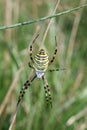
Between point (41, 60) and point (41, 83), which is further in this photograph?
point (41, 83)

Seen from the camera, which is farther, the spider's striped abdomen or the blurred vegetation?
the blurred vegetation

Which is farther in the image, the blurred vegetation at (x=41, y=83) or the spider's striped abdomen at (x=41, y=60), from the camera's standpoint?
the blurred vegetation at (x=41, y=83)

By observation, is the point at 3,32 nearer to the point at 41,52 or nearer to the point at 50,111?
the point at 50,111

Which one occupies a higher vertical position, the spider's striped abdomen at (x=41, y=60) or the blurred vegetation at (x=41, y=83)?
the spider's striped abdomen at (x=41, y=60)

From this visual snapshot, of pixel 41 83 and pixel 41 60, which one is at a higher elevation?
pixel 41 60

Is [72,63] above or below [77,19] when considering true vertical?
Result: below

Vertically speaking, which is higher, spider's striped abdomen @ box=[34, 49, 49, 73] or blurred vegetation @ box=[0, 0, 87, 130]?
spider's striped abdomen @ box=[34, 49, 49, 73]

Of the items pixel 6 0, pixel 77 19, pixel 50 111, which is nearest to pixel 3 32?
pixel 6 0

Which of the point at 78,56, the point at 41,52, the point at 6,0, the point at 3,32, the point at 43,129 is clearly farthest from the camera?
the point at 78,56
